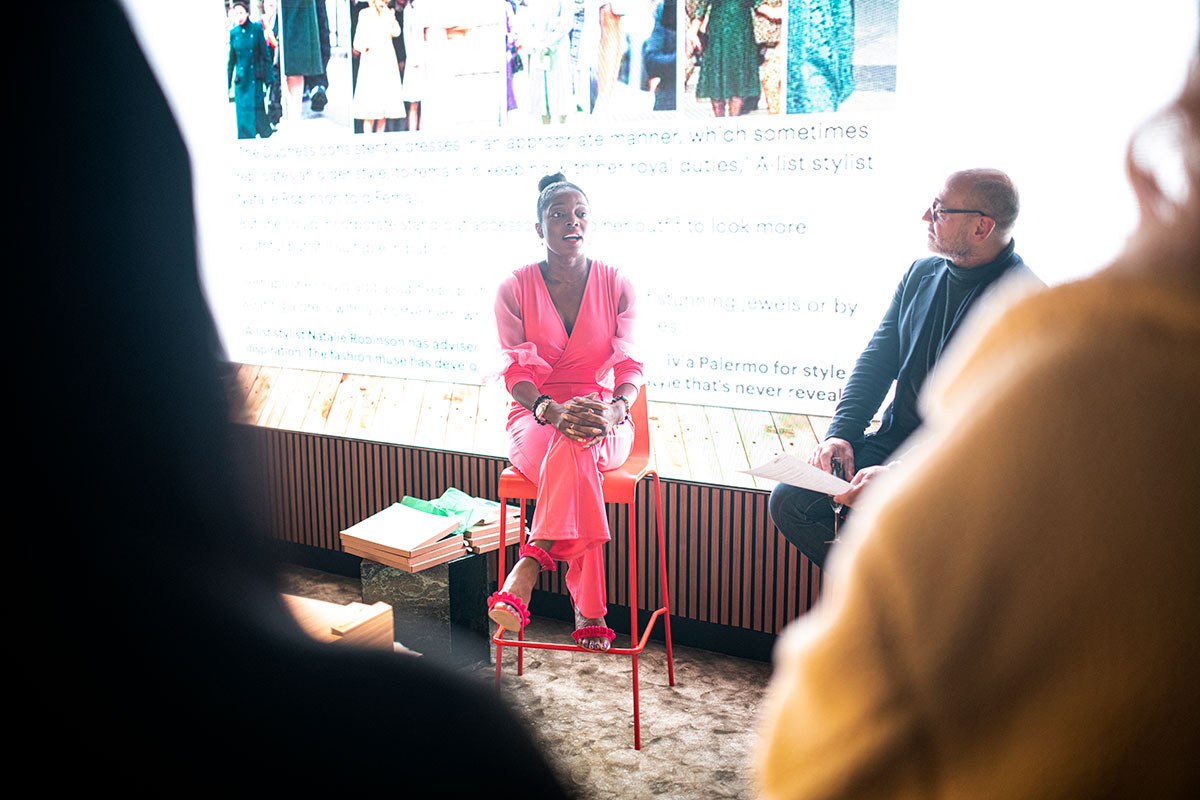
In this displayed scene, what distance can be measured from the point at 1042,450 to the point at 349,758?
39 cm

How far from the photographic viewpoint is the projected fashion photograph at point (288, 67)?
3.88 metres

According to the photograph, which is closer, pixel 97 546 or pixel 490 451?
pixel 97 546

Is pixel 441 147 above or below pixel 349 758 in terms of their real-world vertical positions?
above

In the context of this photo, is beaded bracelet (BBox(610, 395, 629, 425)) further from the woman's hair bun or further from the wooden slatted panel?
the woman's hair bun

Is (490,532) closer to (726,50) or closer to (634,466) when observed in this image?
(634,466)

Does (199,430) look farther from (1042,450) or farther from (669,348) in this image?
(669,348)

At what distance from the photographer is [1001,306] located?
542 millimetres

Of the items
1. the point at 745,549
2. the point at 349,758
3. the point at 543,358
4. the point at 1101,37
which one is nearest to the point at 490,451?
the point at 543,358

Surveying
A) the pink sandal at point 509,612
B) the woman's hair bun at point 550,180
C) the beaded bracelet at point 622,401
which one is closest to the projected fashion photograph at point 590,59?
the woman's hair bun at point 550,180

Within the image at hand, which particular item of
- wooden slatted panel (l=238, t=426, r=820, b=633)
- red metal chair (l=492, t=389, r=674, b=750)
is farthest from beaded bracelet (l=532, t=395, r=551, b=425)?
wooden slatted panel (l=238, t=426, r=820, b=633)

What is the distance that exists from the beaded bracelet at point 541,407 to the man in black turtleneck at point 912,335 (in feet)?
2.49

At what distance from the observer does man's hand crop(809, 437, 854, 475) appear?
8.85 ft

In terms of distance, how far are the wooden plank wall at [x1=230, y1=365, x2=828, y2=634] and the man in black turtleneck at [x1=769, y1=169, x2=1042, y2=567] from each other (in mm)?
337

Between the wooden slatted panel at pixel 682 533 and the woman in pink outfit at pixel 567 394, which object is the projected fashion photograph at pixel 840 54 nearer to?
the woman in pink outfit at pixel 567 394
